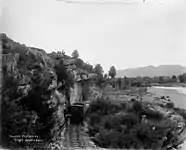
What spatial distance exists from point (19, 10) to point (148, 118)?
120 cm

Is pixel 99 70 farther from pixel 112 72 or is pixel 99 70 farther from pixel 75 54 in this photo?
pixel 75 54

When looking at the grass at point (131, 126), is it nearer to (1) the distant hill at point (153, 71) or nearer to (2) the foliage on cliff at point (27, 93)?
(1) the distant hill at point (153, 71)

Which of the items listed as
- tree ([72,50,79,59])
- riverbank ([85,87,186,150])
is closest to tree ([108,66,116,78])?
riverbank ([85,87,186,150])

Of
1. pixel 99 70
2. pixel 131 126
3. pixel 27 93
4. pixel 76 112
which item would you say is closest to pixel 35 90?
pixel 27 93

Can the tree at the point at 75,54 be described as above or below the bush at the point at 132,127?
above

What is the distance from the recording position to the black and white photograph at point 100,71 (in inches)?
68.9

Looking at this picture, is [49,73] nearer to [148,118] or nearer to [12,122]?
[12,122]

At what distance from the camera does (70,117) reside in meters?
1.87

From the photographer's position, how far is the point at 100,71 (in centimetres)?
180

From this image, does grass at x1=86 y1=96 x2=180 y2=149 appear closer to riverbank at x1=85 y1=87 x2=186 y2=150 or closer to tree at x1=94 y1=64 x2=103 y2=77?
riverbank at x1=85 y1=87 x2=186 y2=150

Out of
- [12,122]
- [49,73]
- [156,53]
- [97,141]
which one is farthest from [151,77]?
[12,122]

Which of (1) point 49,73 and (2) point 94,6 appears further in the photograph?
(1) point 49,73

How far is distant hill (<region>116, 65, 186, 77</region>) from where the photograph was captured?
1.73 meters

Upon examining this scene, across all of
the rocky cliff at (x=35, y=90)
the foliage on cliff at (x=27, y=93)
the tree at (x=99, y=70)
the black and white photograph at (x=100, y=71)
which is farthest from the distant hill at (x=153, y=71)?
the foliage on cliff at (x=27, y=93)
